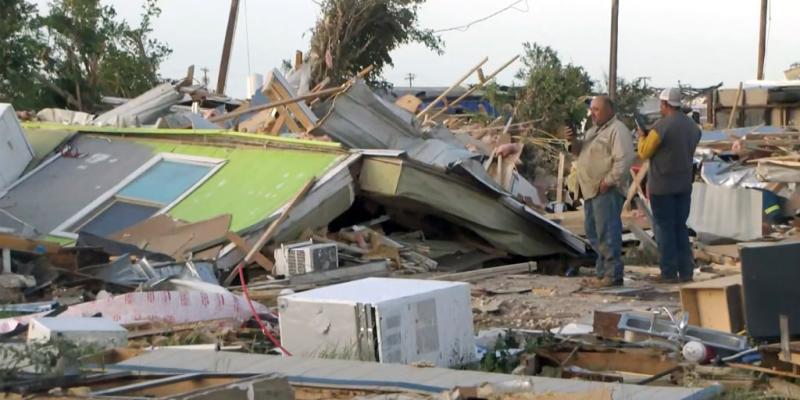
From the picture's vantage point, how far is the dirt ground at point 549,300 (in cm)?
825

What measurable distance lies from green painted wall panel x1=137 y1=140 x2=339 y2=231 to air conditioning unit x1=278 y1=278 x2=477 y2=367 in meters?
4.54

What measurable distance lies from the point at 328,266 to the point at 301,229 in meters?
0.80

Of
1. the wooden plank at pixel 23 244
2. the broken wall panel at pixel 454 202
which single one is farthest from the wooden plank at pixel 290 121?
the wooden plank at pixel 23 244

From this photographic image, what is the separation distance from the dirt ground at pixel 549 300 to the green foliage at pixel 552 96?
12.2 meters

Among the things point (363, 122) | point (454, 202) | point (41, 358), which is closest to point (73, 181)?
point (363, 122)

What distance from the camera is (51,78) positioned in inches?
914

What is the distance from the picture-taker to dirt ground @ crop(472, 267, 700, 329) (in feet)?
27.1

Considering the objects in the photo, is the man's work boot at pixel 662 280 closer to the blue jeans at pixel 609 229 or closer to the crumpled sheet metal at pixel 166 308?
the blue jeans at pixel 609 229

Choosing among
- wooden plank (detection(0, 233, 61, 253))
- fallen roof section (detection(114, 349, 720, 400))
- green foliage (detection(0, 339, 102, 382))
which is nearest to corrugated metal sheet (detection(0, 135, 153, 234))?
wooden plank (detection(0, 233, 61, 253))

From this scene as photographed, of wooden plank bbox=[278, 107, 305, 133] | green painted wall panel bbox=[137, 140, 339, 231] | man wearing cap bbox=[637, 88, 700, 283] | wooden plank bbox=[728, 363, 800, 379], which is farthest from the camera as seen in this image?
wooden plank bbox=[278, 107, 305, 133]

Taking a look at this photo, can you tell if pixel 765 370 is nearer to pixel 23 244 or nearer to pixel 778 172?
pixel 23 244

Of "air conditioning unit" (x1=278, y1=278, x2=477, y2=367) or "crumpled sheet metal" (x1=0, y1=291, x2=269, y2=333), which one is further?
"crumpled sheet metal" (x1=0, y1=291, x2=269, y2=333)

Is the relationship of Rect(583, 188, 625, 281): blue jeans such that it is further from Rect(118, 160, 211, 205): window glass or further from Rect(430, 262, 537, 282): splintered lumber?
Rect(118, 160, 211, 205): window glass

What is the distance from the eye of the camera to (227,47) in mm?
31438
